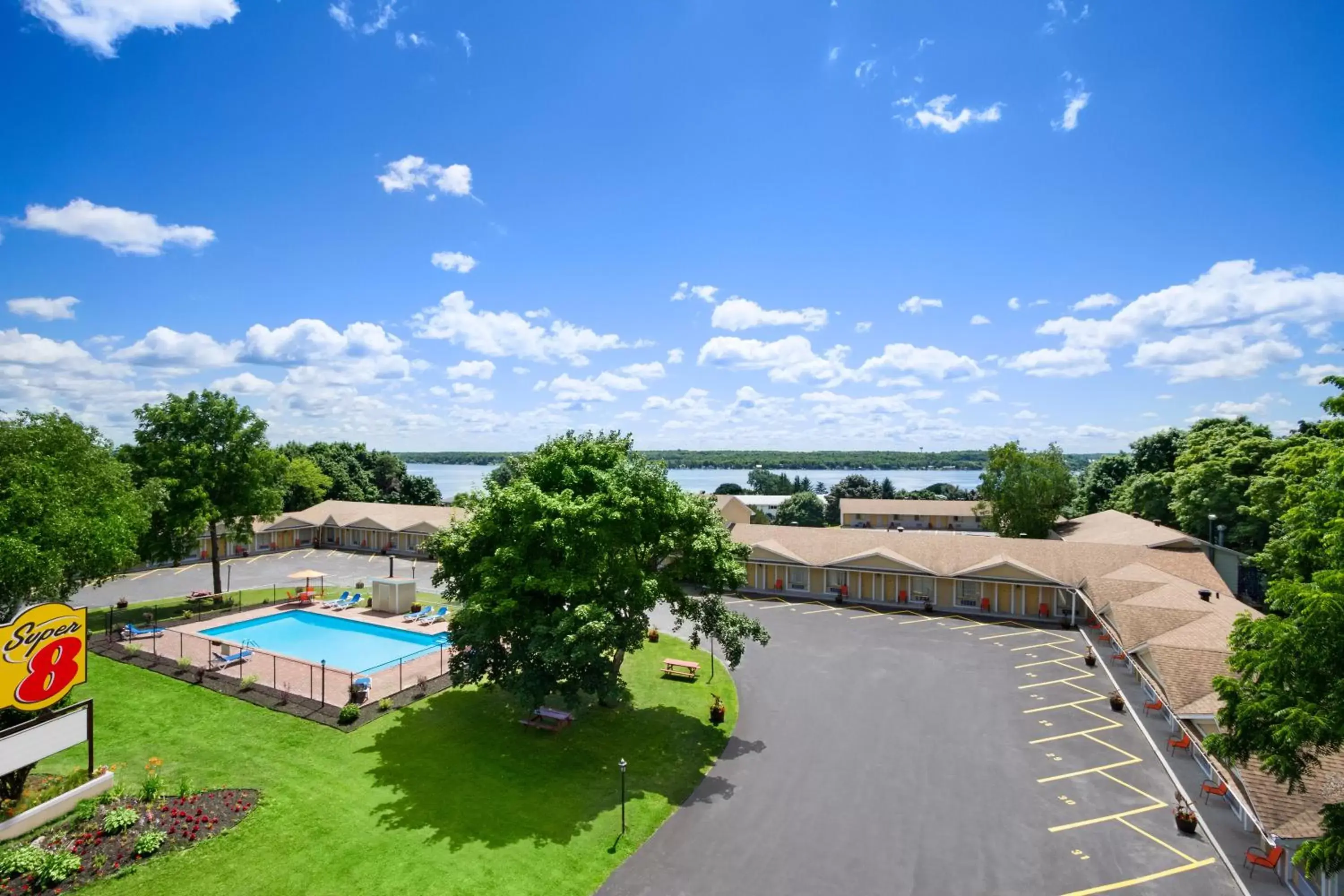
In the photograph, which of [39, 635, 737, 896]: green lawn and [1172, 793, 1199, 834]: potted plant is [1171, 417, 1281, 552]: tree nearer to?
[1172, 793, 1199, 834]: potted plant

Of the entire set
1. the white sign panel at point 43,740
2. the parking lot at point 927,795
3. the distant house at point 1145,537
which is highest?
the distant house at point 1145,537

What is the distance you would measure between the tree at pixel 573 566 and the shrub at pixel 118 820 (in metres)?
8.68

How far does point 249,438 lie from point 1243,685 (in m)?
46.1

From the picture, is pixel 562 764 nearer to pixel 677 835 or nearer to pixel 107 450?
pixel 677 835

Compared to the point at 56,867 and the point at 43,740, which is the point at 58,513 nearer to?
the point at 43,740

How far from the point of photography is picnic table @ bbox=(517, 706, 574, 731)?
2358cm

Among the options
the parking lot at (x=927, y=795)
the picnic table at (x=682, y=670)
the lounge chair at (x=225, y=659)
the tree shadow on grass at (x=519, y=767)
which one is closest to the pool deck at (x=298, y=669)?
the lounge chair at (x=225, y=659)

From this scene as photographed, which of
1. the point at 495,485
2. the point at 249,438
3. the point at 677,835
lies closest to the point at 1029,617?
the point at 677,835

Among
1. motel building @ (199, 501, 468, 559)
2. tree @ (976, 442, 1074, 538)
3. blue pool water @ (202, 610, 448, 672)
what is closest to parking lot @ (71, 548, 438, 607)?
motel building @ (199, 501, 468, 559)

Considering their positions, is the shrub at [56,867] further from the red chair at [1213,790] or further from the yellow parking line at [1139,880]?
the red chair at [1213,790]

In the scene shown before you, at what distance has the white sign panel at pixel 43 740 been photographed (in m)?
16.9

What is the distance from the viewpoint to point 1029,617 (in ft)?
126

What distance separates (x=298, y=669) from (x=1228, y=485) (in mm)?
56319

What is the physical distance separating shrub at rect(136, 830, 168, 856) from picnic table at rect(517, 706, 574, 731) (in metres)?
10.4
